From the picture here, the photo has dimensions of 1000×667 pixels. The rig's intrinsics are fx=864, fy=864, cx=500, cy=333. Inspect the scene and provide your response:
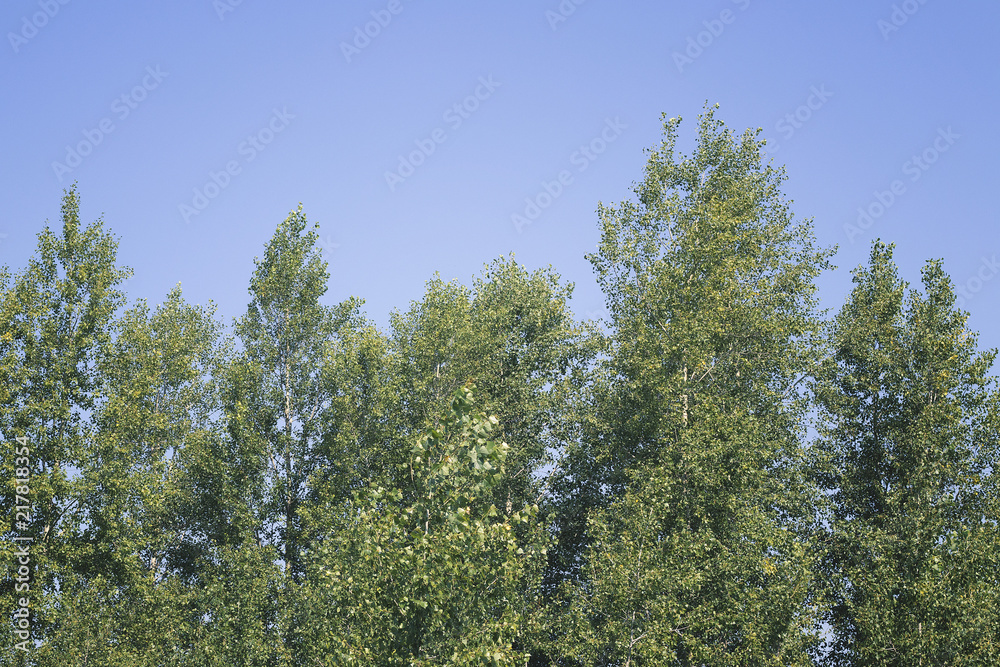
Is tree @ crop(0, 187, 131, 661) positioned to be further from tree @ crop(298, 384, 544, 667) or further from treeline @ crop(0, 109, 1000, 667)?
tree @ crop(298, 384, 544, 667)

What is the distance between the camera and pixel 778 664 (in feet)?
90.6

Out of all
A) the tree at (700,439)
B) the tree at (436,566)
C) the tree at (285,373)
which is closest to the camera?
the tree at (436,566)

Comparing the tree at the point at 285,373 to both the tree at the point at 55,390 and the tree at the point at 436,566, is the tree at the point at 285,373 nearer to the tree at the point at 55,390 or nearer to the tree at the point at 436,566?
the tree at the point at 55,390

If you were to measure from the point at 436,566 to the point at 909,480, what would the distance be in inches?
1036

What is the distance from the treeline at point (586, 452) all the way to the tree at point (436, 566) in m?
8.15

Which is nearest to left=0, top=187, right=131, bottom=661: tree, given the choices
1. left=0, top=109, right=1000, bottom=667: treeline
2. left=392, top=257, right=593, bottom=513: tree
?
left=0, top=109, right=1000, bottom=667: treeline

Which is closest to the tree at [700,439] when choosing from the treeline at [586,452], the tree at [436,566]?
the treeline at [586,452]

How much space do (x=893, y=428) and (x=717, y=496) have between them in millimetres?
10184

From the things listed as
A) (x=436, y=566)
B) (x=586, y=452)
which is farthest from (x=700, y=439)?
(x=436, y=566)

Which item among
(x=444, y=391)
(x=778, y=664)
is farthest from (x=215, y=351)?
(x=778, y=664)

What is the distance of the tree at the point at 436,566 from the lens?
12.7 meters

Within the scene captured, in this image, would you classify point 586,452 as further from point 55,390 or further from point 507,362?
point 55,390

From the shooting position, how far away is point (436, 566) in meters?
14.8

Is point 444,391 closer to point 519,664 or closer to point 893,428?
point 893,428
